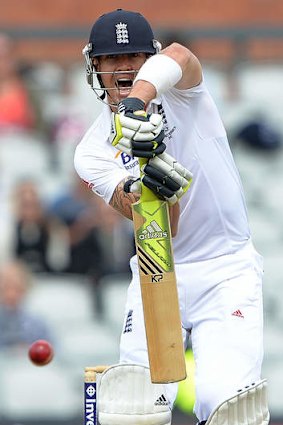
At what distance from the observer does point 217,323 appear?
4.93 m

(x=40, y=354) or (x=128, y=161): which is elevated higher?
(x=128, y=161)

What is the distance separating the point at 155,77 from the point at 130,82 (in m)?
0.54

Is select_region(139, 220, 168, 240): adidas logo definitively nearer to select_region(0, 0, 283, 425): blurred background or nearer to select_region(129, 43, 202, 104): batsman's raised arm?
select_region(129, 43, 202, 104): batsman's raised arm

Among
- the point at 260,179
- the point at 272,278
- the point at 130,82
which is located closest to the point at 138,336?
the point at 130,82

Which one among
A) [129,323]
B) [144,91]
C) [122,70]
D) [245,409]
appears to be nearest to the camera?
[144,91]

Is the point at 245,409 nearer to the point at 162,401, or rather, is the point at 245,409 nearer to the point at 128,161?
the point at 162,401

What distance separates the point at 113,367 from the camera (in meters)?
5.04

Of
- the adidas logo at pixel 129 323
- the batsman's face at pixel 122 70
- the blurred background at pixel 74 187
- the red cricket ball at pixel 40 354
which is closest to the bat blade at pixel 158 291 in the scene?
the batsman's face at pixel 122 70

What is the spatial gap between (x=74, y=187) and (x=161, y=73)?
5.60 m

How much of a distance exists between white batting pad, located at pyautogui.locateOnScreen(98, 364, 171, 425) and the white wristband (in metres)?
1.22

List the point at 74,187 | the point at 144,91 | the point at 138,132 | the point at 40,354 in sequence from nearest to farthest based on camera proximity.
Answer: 1. the point at 138,132
2. the point at 144,91
3. the point at 40,354
4. the point at 74,187

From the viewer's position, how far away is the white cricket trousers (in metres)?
4.75

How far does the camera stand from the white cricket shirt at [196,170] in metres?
4.96

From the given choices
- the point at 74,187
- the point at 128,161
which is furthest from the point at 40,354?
the point at 74,187
